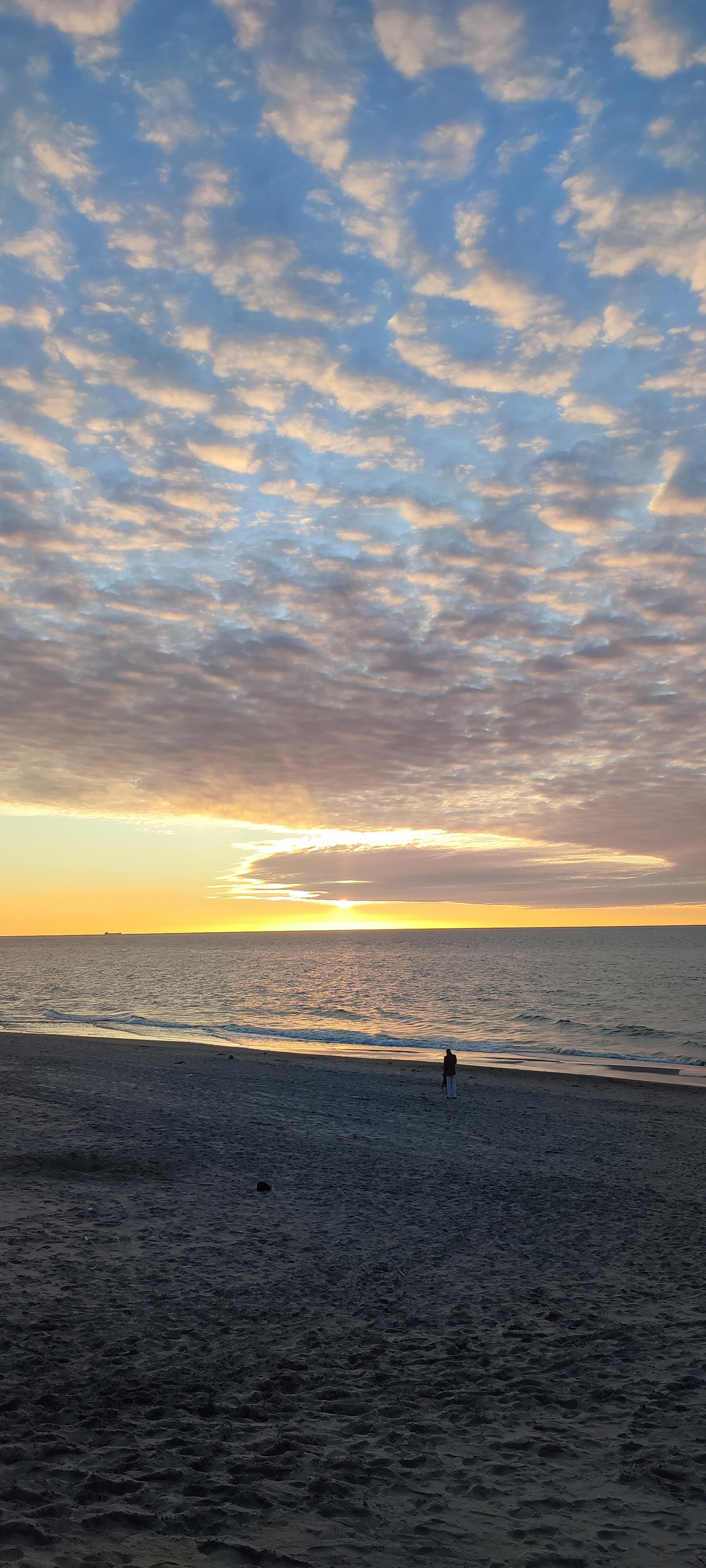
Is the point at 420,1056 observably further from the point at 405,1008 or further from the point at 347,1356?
the point at 347,1356

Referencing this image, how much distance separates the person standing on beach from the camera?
24.9 metres

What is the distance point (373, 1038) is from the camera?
45.5m

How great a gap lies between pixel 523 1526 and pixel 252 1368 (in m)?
2.99

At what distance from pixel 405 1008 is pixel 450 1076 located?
39.4 meters

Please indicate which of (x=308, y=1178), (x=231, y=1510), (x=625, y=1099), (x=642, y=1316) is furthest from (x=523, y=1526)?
(x=625, y=1099)

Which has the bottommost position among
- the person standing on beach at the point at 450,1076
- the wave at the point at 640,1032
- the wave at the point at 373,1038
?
the wave at the point at 373,1038

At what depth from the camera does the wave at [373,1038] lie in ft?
130

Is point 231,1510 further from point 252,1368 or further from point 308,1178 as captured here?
point 308,1178

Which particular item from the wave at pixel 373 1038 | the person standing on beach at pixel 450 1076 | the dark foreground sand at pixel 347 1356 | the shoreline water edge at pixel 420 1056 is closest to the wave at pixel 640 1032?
the wave at pixel 373 1038

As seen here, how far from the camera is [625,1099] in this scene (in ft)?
85.5

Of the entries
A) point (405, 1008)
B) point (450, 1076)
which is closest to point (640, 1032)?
point (405, 1008)

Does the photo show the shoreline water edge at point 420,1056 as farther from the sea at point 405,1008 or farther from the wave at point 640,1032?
the wave at point 640,1032

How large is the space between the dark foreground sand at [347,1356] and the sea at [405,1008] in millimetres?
23489

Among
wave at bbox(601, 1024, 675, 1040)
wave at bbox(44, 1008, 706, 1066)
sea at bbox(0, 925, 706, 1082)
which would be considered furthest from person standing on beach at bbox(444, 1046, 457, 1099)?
wave at bbox(601, 1024, 675, 1040)
